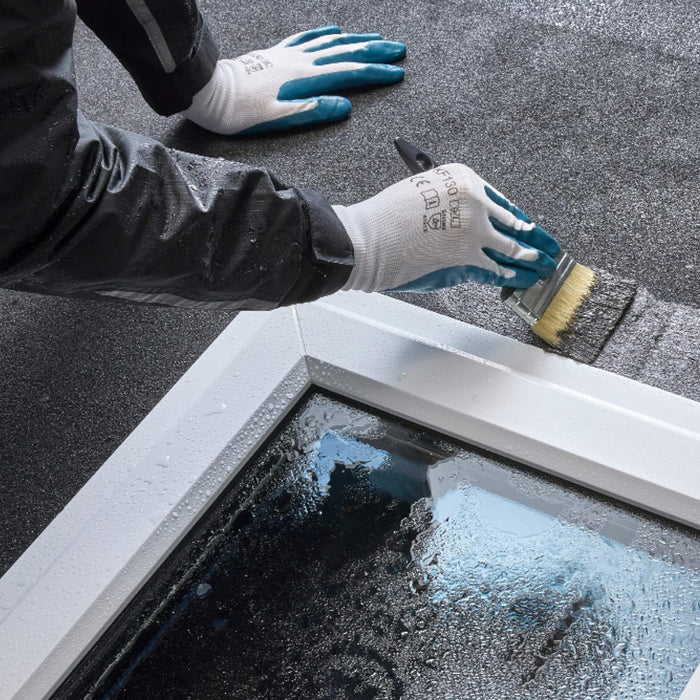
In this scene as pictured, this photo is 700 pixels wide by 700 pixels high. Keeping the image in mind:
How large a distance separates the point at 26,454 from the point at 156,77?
74cm

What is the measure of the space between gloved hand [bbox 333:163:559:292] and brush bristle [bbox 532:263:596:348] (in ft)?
0.24

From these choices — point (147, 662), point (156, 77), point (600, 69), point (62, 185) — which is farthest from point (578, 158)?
point (147, 662)

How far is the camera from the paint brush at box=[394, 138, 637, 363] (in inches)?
53.2

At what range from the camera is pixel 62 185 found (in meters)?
0.95

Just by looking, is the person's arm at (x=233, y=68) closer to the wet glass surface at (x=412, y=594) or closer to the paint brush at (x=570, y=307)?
the paint brush at (x=570, y=307)

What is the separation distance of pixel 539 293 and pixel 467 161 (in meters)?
0.40

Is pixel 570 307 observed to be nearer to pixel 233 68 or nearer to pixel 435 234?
pixel 435 234

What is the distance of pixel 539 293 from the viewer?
1361mm

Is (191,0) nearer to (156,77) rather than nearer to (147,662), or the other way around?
(156,77)

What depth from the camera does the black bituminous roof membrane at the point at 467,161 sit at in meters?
1.39

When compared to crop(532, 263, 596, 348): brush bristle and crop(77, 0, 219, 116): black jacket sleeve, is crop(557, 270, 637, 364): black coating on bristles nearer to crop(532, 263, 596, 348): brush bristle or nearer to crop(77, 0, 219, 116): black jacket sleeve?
crop(532, 263, 596, 348): brush bristle

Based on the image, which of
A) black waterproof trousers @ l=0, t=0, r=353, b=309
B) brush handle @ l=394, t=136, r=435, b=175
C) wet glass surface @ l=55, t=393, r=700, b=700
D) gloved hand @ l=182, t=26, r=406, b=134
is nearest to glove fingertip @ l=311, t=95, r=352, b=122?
gloved hand @ l=182, t=26, r=406, b=134

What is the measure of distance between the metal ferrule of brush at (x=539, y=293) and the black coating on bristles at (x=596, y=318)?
0.16 feet

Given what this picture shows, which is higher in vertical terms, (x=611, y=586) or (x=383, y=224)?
(x=383, y=224)
